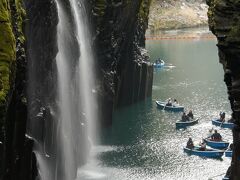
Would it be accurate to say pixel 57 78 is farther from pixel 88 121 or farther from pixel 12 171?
pixel 12 171

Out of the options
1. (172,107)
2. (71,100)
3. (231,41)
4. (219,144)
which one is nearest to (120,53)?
(172,107)

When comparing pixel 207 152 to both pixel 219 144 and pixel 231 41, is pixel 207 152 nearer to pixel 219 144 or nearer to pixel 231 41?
pixel 219 144

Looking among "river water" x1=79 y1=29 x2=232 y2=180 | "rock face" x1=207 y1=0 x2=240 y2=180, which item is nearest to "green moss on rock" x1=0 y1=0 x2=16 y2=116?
"rock face" x1=207 y1=0 x2=240 y2=180

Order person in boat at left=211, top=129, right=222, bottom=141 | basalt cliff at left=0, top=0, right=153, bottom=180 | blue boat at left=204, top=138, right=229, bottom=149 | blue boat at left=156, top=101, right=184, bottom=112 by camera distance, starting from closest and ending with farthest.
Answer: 1. basalt cliff at left=0, top=0, right=153, bottom=180
2. blue boat at left=204, top=138, right=229, bottom=149
3. person in boat at left=211, top=129, right=222, bottom=141
4. blue boat at left=156, top=101, right=184, bottom=112

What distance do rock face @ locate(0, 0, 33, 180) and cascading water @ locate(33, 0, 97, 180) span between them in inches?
427

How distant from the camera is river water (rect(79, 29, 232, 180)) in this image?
57656 mm

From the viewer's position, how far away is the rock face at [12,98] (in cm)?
3066

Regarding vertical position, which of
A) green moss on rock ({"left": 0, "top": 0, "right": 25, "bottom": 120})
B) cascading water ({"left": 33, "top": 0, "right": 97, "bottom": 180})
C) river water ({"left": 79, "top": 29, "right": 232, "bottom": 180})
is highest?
green moss on rock ({"left": 0, "top": 0, "right": 25, "bottom": 120})

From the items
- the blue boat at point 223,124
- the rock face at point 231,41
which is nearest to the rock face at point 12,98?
the rock face at point 231,41

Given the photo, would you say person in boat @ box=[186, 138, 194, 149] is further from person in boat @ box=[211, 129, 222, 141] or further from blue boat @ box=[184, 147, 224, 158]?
person in boat @ box=[211, 129, 222, 141]

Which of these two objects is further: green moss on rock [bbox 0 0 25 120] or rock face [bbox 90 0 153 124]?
rock face [bbox 90 0 153 124]

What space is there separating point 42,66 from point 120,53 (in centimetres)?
3723

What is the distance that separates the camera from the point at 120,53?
276 feet

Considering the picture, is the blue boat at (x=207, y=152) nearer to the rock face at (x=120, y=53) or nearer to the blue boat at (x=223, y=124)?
the blue boat at (x=223, y=124)
